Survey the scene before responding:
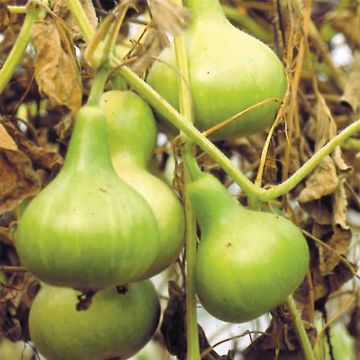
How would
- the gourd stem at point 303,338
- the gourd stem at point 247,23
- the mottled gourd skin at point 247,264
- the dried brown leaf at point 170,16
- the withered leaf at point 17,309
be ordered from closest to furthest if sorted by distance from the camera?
the dried brown leaf at point 170,16, the mottled gourd skin at point 247,264, the gourd stem at point 303,338, the withered leaf at point 17,309, the gourd stem at point 247,23

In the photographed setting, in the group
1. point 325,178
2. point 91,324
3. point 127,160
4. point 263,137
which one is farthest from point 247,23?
point 91,324

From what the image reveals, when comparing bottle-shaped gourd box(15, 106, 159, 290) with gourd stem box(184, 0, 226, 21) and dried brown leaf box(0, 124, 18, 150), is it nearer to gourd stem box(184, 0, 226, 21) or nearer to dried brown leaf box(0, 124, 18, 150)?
dried brown leaf box(0, 124, 18, 150)

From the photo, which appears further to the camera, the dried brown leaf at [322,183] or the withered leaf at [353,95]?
the withered leaf at [353,95]

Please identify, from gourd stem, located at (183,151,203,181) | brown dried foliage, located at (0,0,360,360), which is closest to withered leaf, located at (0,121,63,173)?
brown dried foliage, located at (0,0,360,360)

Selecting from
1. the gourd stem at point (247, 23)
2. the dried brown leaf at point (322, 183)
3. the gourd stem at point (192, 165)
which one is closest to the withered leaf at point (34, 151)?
the gourd stem at point (192, 165)

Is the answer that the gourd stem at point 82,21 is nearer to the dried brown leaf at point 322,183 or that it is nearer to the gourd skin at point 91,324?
the gourd skin at point 91,324

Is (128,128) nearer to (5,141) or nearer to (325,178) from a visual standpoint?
(5,141)
